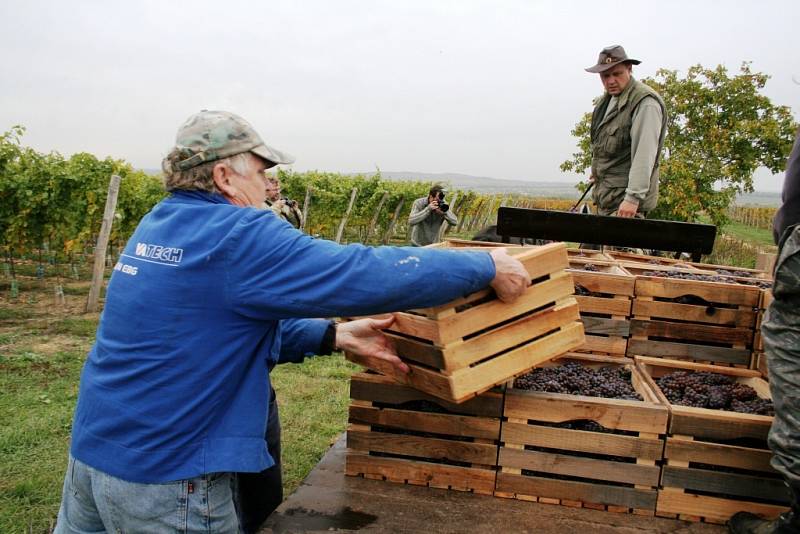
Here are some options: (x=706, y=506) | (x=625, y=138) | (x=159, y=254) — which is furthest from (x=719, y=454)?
(x=625, y=138)

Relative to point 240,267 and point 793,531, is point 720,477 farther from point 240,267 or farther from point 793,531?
point 240,267

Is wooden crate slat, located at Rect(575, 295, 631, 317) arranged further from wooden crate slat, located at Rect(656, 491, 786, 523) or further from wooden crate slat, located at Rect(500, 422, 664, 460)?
wooden crate slat, located at Rect(656, 491, 786, 523)

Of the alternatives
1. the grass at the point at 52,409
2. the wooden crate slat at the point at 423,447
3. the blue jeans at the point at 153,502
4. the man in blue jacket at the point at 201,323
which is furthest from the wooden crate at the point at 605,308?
the grass at the point at 52,409

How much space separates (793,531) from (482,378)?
126cm

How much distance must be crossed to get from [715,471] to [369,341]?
148cm

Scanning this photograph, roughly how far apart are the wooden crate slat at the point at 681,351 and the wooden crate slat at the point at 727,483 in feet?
3.14

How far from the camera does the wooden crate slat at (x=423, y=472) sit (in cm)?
268

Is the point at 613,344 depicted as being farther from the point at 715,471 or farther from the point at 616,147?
the point at 616,147

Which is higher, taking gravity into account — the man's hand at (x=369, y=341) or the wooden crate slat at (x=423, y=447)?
the man's hand at (x=369, y=341)

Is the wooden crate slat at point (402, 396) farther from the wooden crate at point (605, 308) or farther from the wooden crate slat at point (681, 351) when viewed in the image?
the wooden crate slat at point (681, 351)

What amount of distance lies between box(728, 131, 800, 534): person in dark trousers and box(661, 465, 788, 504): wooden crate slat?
0.10 m

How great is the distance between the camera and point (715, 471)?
8.31 feet

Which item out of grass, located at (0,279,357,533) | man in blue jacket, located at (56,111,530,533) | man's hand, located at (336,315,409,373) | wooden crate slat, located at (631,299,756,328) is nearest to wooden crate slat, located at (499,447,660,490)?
man's hand, located at (336,315,409,373)

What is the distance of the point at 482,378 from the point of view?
7.52 ft
